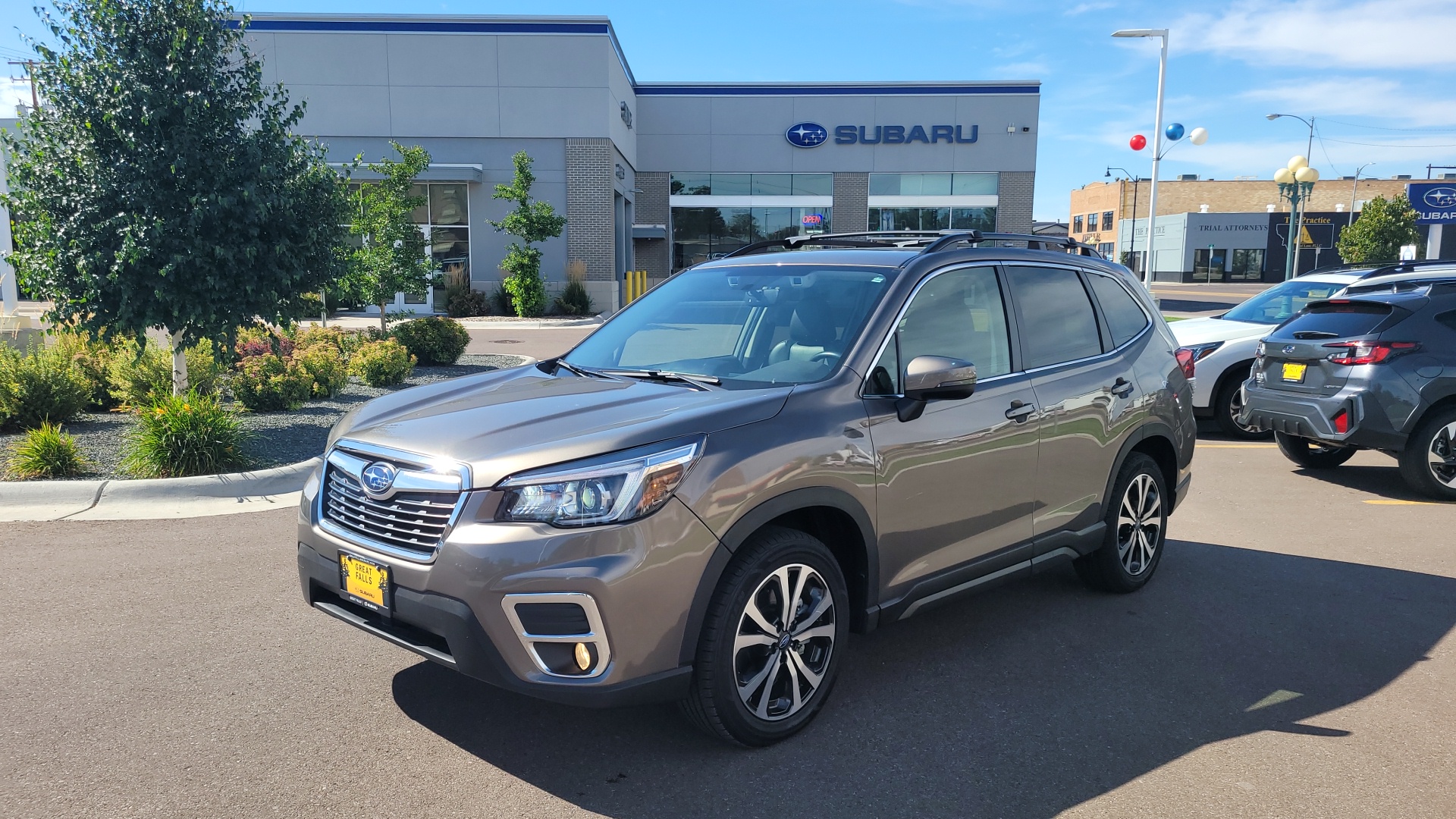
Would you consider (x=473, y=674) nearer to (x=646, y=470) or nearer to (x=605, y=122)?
(x=646, y=470)

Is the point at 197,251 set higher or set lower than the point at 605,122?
lower

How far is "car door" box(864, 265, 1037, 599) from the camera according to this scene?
12.7 ft

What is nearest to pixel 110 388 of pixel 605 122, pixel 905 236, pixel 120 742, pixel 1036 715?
pixel 120 742

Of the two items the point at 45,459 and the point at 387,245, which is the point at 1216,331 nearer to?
the point at 45,459

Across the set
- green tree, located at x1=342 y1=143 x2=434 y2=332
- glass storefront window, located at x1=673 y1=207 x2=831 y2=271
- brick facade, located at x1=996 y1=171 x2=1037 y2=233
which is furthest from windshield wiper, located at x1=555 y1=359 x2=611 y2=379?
brick facade, located at x1=996 y1=171 x2=1037 y2=233

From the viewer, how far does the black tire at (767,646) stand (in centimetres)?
329

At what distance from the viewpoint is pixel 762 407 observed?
349 cm

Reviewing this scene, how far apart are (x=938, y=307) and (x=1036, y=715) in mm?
1751

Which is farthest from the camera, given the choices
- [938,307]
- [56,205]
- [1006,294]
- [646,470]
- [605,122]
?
[605,122]

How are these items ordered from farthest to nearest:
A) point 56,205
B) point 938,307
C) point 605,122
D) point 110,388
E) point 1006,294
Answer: point 605,122 < point 110,388 < point 56,205 < point 1006,294 < point 938,307

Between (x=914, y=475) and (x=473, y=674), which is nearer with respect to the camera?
(x=473, y=674)

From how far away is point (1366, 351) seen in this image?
7785 millimetres

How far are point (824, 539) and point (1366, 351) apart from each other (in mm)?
6222

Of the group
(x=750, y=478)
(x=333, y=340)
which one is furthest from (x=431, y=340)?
(x=750, y=478)
